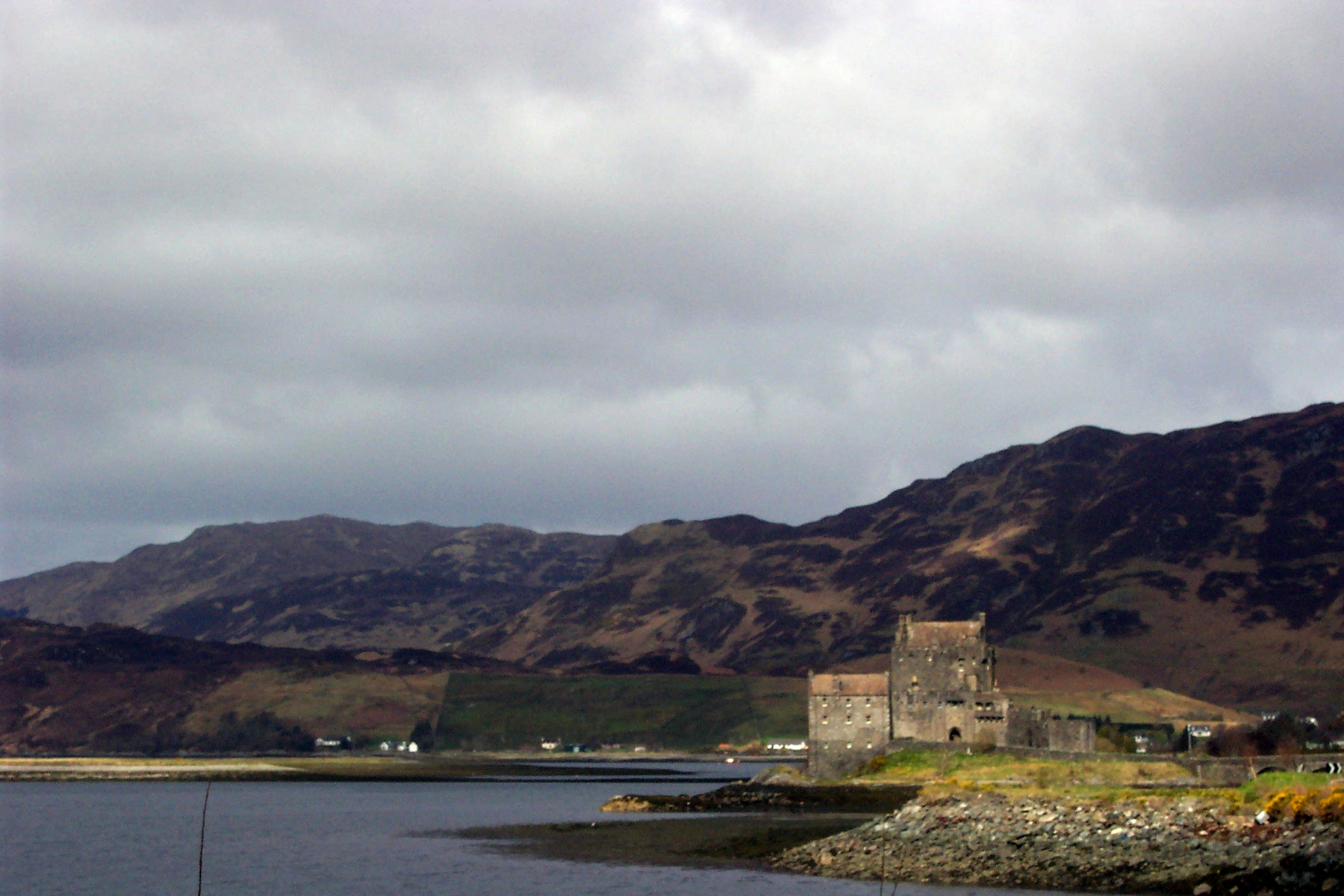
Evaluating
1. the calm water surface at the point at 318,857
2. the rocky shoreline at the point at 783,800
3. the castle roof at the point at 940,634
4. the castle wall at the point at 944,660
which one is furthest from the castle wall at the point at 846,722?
the calm water surface at the point at 318,857

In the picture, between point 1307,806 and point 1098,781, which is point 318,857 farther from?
point 1307,806

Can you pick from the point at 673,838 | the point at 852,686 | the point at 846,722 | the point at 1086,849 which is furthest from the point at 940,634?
the point at 1086,849

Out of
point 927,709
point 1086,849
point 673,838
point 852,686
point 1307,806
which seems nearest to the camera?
point 1307,806

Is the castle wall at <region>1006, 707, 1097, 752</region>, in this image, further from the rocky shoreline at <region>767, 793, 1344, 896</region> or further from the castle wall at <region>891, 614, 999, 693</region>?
the rocky shoreline at <region>767, 793, 1344, 896</region>

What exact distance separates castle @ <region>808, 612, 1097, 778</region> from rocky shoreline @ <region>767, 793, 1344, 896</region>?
47940 millimetres

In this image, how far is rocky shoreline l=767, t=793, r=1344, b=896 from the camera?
6838 cm

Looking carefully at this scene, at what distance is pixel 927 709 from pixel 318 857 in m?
61.3

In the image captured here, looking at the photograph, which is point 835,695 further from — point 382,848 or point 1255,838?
point 1255,838

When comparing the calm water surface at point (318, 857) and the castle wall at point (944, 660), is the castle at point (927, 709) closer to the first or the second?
the castle wall at point (944, 660)

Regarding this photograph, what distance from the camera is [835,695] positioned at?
5876 inches

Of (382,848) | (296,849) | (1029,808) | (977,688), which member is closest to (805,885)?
(1029,808)

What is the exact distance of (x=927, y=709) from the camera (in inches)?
5699

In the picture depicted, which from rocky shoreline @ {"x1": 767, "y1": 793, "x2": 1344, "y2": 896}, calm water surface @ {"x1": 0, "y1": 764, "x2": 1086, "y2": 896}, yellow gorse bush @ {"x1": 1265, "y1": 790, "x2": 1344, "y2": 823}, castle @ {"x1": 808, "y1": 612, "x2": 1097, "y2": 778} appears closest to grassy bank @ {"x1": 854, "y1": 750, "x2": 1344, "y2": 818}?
yellow gorse bush @ {"x1": 1265, "y1": 790, "x2": 1344, "y2": 823}

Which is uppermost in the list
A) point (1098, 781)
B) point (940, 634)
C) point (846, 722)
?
point (940, 634)
